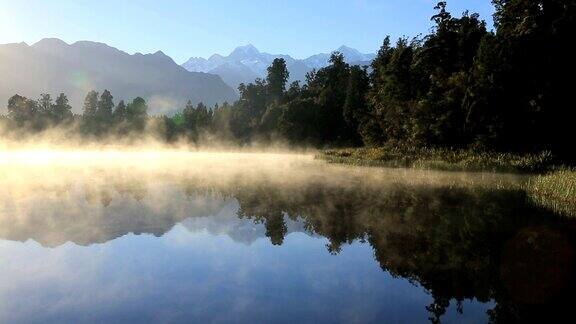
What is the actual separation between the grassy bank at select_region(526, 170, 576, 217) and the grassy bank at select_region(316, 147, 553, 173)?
38.0 feet

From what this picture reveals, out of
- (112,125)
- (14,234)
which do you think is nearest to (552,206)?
(14,234)

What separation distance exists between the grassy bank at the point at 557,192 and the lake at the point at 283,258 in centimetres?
113

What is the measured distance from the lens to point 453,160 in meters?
46.9

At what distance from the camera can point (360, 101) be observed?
302 feet

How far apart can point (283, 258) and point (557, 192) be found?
19494 millimetres

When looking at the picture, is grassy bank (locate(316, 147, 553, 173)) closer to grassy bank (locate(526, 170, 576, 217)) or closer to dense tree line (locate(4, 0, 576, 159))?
dense tree line (locate(4, 0, 576, 159))

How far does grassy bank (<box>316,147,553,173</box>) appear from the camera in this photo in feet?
135

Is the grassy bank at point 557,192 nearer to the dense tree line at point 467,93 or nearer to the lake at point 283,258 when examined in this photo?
the lake at point 283,258

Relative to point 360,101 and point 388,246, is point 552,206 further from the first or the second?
point 360,101

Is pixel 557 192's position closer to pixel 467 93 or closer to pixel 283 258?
pixel 283 258

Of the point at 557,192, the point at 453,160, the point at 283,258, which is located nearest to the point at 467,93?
the point at 453,160

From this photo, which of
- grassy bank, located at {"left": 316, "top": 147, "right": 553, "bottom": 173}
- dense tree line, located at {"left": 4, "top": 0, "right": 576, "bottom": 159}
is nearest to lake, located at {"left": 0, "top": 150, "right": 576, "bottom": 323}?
grassy bank, located at {"left": 316, "top": 147, "right": 553, "bottom": 173}

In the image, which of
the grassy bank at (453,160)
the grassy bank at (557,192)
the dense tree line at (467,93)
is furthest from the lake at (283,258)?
the dense tree line at (467,93)

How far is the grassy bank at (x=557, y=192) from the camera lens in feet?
74.6
